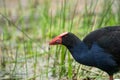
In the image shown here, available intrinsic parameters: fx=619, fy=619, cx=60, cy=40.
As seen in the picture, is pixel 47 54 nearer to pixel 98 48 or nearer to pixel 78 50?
pixel 78 50

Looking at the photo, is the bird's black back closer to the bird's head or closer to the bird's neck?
the bird's neck

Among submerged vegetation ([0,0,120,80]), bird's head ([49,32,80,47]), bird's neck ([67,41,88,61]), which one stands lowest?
submerged vegetation ([0,0,120,80])

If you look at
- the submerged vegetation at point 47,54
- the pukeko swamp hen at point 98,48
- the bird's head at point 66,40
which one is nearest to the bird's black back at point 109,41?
the pukeko swamp hen at point 98,48

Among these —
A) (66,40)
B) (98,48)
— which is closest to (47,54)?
(66,40)

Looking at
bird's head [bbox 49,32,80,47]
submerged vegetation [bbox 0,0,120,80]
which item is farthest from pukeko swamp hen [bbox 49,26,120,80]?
submerged vegetation [bbox 0,0,120,80]

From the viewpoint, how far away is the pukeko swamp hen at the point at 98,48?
6.17 meters

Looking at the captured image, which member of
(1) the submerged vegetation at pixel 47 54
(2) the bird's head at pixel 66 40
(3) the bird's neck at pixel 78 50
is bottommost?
(1) the submerged vegetation at pixel 47 54

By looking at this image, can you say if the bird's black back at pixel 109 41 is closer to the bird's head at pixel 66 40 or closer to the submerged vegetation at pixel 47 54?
the bird's head at pixel 66 40

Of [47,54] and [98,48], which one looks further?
[47,54]

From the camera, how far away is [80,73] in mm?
6922

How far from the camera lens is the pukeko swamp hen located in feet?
20.2

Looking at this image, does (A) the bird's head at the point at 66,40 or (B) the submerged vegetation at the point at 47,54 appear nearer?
(A) the bird's head at the point at 66,40

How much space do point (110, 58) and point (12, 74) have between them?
1464 mm

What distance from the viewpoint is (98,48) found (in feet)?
20.3
